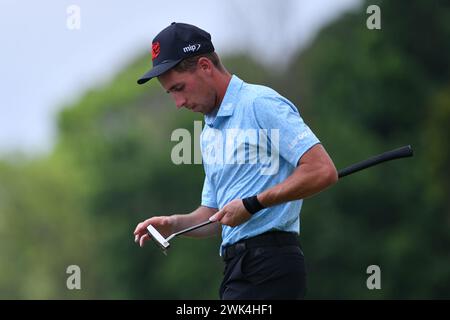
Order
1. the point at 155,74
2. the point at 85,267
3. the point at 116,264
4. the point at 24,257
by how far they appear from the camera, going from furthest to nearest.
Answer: the point at 24,257
the point at 85,267
the point at 116,264
the point at 155,74

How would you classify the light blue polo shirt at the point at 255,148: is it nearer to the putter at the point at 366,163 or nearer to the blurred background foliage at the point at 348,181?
the putter at the point at 366,163

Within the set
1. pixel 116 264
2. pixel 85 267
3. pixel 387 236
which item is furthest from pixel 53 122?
pixel 387 236

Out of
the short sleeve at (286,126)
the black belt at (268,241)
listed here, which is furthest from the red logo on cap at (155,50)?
the black belt at (268,241)

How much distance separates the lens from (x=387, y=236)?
40500 mm

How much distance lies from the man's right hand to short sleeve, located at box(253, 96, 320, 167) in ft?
3.57

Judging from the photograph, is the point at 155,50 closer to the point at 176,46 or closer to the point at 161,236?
the point at 176,46

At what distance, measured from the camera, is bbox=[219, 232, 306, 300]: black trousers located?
6.76 meters

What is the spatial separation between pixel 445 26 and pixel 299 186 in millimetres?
35769

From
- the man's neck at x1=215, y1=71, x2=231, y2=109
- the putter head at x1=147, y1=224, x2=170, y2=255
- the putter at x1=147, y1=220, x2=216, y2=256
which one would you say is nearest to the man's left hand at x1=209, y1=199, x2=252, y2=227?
the putter at x1=147, y1=220, x2=216, y2=256

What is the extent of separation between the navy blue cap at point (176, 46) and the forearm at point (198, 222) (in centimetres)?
105

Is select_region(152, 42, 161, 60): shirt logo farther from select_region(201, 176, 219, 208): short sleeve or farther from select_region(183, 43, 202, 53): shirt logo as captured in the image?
select_region(201, 176, 219, 208): short sleeve

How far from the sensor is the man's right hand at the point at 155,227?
23.7 ft

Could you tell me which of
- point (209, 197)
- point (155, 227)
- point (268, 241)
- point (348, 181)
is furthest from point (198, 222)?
point (348, 181)
